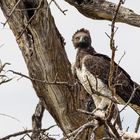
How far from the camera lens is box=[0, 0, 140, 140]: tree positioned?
6.71 meters

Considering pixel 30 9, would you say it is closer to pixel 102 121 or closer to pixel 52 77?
pixel 52 77

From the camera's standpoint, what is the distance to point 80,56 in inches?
299

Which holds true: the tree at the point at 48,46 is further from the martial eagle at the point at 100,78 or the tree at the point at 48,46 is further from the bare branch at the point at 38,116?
the bare branch at the point at 38,116

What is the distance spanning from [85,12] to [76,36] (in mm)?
1163

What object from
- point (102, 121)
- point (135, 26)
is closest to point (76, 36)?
point (135, 26)

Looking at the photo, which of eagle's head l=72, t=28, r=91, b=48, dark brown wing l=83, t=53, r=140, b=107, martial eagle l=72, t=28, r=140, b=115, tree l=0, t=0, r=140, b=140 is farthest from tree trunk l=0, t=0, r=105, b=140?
eagle's head l=72, t=28, r=91, b=48

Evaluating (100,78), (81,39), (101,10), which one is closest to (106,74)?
(100,78)

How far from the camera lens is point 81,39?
782 centimetres

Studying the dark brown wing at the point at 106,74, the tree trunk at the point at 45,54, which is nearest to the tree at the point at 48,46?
the tree trunk at the point at 45,54

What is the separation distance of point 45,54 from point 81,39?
3.68 feet

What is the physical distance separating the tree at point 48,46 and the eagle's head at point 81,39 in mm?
892

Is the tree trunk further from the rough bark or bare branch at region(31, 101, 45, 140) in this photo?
bare branch at region(31, 101, 45, 140)

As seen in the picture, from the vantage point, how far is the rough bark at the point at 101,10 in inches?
263

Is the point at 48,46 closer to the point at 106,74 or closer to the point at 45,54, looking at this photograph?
the point at 45,54
